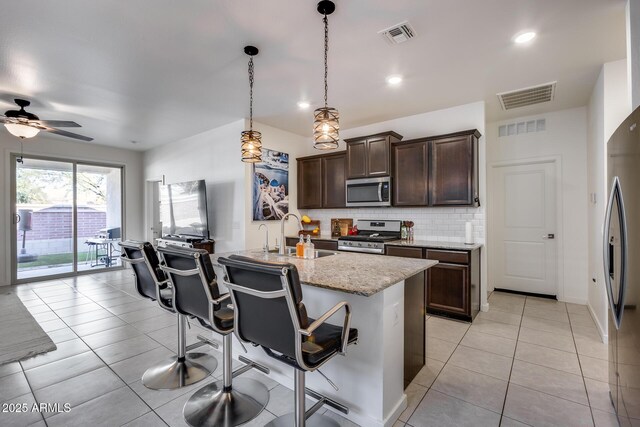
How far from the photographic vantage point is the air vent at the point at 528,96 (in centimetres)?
357

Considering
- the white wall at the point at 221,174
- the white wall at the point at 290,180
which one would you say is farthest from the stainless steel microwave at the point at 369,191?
the white wall at the point at 221,174

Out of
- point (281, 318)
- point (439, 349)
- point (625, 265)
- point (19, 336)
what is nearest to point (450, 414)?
point (439, 349)

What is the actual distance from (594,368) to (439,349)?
1.21 metres

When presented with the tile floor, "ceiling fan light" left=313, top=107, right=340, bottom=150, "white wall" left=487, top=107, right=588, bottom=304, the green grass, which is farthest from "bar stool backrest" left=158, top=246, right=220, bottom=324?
the green grass

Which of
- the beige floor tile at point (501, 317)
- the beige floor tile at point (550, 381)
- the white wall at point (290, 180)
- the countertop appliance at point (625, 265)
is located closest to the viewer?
the countertop appliance at point (625, 265)

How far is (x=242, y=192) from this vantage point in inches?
191

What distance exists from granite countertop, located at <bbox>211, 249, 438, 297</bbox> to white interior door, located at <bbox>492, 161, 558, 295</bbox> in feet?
11.0

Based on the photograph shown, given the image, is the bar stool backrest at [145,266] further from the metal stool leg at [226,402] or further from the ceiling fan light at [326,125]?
the ceiling fan light at [326,125]

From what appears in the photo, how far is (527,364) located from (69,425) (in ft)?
11.3

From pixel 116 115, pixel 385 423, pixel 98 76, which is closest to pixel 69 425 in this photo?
pixel 385 423

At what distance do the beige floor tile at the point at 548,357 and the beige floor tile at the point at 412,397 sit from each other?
1.16 metres

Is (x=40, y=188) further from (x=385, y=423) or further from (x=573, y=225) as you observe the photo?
(x=573, y=225)

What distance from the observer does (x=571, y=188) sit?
4320mm

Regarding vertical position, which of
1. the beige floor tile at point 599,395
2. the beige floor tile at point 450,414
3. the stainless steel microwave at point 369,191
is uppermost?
the stainless steel microwave at point 369,191
